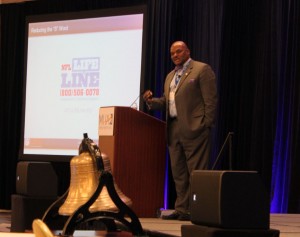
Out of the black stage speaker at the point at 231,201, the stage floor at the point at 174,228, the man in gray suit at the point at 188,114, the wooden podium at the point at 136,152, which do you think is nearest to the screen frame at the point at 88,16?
the wooden podium at the point at 136,152

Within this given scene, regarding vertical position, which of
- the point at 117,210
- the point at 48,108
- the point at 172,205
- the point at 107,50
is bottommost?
the point at 172,205

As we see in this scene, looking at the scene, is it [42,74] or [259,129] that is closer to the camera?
[259,129]

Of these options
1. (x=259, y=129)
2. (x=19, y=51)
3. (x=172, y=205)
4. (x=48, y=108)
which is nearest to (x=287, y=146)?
(x=259, y=129)

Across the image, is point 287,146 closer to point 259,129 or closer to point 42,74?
point 259,129

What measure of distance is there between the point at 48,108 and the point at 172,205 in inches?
70.7

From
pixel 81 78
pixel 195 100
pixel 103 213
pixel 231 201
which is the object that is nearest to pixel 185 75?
pixel 195 100

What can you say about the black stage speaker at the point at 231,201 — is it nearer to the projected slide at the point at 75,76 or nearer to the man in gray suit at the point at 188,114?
the man in gray suit at the point at 188,114

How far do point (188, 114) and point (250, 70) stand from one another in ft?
7.38

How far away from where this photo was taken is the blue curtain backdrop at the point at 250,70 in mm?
6742

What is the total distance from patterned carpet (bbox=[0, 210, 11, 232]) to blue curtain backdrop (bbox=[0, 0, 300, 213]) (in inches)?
71.6

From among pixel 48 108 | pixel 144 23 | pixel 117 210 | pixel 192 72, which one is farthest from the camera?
pixel 48 108

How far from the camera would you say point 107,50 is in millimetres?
6828

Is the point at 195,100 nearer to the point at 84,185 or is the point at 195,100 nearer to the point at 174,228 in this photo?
the point at 174,228

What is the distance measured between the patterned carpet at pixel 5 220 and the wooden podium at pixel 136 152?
1252 millimetres
